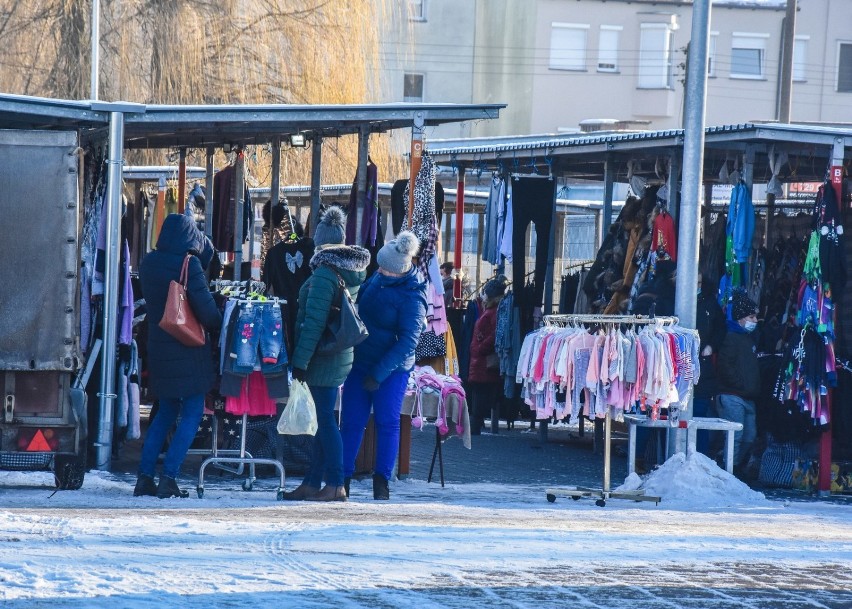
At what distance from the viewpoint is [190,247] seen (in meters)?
10.6

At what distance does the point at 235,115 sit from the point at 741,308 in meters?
5.06

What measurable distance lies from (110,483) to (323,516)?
2161 mm

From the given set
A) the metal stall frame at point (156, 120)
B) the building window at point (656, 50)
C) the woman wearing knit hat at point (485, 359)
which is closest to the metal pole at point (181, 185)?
the metal stall frame at point (156, 120)

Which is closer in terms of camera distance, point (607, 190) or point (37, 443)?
point (37, 443)

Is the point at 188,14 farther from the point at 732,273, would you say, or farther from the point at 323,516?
the point at 323,516

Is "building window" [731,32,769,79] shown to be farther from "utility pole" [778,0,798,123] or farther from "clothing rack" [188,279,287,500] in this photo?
"clothing rack" [188,279,287,500]

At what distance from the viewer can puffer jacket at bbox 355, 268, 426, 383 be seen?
1080 centimetres

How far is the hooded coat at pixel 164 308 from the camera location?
10523mm

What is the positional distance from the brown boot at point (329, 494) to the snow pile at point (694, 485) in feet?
8.06

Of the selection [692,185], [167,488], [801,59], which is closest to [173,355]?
[167,488]

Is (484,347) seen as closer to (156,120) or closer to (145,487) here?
(156,120)

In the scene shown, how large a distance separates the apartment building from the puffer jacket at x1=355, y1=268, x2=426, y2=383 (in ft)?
120

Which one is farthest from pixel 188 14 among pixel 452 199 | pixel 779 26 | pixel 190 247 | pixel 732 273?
pixel 779 26

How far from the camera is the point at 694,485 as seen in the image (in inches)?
475
